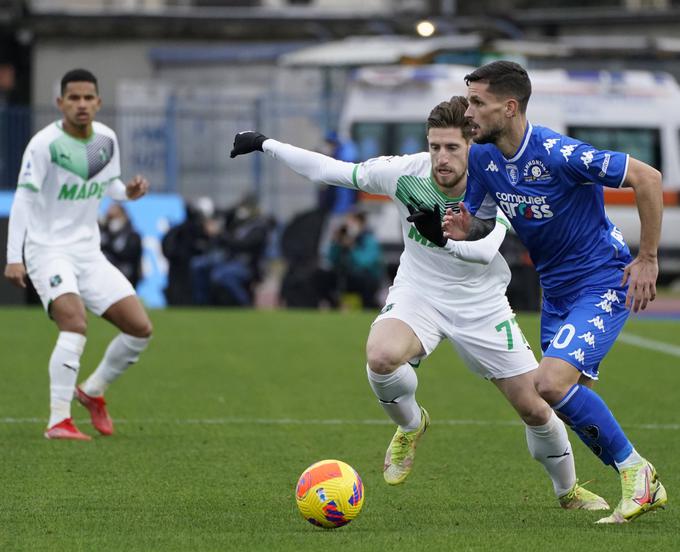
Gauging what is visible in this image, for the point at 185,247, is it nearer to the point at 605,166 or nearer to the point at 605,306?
the point at 605,306

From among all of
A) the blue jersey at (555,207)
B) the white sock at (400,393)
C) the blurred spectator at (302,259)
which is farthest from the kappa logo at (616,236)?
the blurred spectator at (302,259)

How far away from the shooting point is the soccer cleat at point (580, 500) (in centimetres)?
761

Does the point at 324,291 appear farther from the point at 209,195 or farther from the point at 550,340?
the point at 550,340

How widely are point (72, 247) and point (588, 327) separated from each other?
4.20 meters

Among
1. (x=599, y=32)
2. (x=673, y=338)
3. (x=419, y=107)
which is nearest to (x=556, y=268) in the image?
(x=673, y=338)

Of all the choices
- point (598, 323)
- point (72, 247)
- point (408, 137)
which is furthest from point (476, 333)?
point (408, 137)

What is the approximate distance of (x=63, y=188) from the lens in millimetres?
10062

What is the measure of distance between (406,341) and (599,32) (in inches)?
1092

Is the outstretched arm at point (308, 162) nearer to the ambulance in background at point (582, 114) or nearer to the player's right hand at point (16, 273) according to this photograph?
the player's right hand at point (16, 273)

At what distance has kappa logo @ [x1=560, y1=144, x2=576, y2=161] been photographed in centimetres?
696

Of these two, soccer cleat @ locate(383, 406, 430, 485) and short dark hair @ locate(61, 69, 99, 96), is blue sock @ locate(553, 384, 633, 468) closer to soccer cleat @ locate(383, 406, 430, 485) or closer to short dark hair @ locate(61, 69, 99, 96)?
soccer cleat @ locate(383, 406, 430, 485)

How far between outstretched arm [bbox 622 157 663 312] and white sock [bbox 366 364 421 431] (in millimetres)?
1446

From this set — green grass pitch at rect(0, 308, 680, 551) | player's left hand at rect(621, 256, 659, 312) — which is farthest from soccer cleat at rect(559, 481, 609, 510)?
player's left hand at rect(621, 256, 659, 312)

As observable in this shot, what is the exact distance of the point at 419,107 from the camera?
23.1 metres
